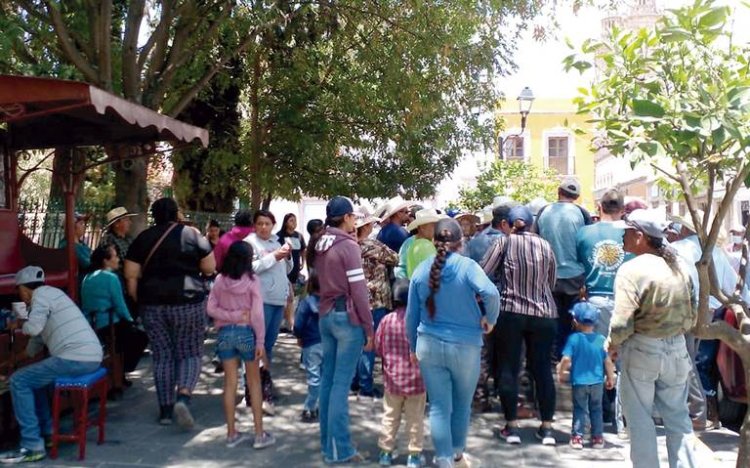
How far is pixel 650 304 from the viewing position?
15.3 ft

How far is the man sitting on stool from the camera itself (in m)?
5.90

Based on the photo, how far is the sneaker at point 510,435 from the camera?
21.2 feet

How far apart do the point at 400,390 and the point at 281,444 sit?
1.25 m

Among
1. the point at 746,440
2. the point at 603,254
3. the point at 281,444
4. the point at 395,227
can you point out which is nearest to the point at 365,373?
the point at 395,227

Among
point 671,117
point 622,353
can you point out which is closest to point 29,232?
point 622,353

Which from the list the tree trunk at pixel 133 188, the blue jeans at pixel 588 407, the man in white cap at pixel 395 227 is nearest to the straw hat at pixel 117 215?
the tree trunk at pixel 133 188

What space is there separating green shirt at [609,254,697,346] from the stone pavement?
1248 mm

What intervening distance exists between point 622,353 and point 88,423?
400 cm

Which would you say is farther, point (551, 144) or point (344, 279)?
point (551, 144)

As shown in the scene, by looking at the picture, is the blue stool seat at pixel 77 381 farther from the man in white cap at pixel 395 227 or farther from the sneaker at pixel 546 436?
the sneaker at pixel 546 436

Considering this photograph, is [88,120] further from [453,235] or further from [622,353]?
[622,353]

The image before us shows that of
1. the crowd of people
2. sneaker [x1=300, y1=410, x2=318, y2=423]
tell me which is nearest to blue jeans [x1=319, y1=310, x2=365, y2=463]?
the crowd of people

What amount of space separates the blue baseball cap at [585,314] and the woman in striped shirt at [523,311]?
17cm

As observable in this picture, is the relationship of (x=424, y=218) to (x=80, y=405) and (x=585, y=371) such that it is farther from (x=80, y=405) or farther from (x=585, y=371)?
(x=80, y=405)
